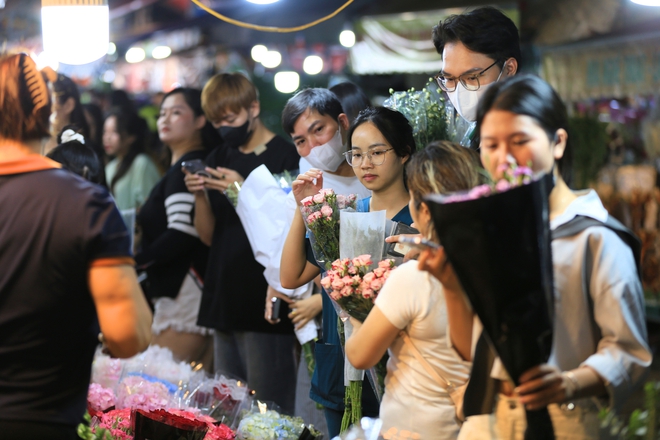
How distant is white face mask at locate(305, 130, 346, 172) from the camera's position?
3537mm

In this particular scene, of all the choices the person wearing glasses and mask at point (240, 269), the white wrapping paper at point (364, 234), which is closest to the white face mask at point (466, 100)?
the white wrapping paper at point (364, 234)

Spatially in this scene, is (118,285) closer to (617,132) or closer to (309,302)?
(309,302)

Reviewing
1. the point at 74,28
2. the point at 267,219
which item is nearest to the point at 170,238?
the point at 267,219

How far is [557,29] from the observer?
838cm

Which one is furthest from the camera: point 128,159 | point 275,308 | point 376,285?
point 128,159

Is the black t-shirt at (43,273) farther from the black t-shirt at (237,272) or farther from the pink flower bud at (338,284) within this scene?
the black t-shirt at (237,272)

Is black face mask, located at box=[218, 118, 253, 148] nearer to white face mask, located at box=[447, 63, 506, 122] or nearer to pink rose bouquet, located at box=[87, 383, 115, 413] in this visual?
pink rose bouquet, located at box=[87, 383, 115, 413]

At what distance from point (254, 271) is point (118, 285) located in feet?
7.84

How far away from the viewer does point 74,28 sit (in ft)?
12.9

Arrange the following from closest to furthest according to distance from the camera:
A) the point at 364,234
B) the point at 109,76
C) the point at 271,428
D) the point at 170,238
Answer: the point at 364,234 → the point at 271,428 → the point at 170,238 → the point at 109,76

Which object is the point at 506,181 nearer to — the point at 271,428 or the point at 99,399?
the point at 271,428

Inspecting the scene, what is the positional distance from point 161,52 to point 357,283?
47.2 ft

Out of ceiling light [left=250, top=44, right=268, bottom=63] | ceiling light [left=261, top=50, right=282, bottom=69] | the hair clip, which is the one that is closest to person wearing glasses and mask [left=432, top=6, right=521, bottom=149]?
the hair clip

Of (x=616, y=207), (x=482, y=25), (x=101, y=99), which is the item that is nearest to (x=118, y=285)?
(x=482, y=25)
